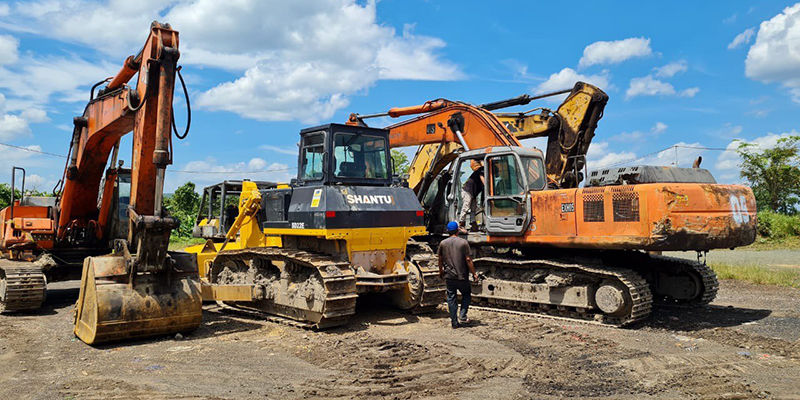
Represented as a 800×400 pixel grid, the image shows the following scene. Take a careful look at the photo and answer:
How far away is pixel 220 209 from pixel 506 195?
5.92m

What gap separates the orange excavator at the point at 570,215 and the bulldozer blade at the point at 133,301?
5010 mm

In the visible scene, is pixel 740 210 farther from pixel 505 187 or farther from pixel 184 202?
pixel 184 202

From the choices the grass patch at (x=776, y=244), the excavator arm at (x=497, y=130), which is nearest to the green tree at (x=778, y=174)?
the grass patch at (x=776, y=244)

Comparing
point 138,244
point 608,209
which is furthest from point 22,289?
point 608,209

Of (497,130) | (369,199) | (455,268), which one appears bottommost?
(455,268)

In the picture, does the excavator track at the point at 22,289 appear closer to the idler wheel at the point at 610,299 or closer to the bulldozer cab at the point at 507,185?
the bulldozer cab at the point at 507,185

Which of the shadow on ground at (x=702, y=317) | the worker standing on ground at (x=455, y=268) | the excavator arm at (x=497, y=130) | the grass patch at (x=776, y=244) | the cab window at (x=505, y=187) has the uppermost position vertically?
the excavator arm at (x=497, y=130)

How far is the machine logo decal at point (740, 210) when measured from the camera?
8.84 m

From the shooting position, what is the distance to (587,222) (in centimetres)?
929

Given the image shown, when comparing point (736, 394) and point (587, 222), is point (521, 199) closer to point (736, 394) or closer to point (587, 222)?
point (587, 222)

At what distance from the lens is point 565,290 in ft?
31.6

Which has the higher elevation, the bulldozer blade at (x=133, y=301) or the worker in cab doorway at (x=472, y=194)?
the worker in cab doorway at (x=472, y=194)

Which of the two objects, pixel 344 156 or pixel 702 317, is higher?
pixel 344 156

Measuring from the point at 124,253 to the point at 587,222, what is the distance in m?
6.63
